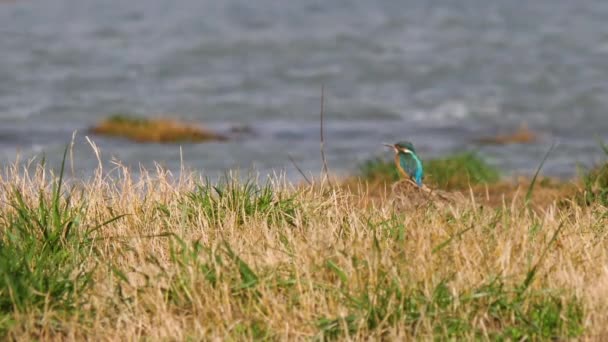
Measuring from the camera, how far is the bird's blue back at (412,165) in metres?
7.72

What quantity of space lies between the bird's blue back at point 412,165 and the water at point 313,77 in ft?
21.9

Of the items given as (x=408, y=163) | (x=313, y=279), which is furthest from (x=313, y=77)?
(x=313, y=279)

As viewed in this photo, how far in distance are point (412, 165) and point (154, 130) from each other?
1376cm

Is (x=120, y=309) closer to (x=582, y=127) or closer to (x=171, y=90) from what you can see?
(x=582, y=127)

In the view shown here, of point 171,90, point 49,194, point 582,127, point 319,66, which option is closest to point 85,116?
point 171,90

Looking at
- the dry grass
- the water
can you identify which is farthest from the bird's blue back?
the dry grass

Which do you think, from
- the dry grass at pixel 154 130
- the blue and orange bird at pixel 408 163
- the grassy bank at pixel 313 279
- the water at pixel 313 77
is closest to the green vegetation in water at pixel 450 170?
the water at pixel 313 77

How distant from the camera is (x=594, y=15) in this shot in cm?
3875

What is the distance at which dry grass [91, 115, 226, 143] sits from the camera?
21.0 m

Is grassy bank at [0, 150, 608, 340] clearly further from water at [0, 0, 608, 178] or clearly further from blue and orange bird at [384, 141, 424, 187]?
water at [0, 0, 608, 178]

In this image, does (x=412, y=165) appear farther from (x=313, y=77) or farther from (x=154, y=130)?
(x=313, y=77)

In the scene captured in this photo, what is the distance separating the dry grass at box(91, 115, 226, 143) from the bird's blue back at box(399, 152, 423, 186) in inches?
520

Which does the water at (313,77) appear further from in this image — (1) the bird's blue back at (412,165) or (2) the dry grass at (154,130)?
(1) the bird's blue back at (412,165)

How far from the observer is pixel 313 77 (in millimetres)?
29172
